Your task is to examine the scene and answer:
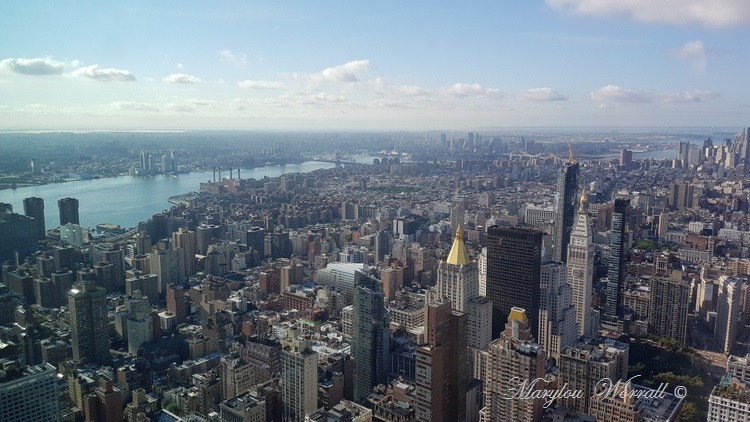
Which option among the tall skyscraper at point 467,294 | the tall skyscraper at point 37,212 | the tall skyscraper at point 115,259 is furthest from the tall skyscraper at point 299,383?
the tall skyscraper at point 37,212

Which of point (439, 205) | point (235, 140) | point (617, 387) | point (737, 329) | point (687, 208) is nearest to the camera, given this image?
point (617, 387)

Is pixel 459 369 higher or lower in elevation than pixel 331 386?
higher

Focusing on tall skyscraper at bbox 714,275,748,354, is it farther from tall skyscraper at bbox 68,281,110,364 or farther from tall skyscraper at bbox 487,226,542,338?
tall skyscraper at bbox 68,281,110,364

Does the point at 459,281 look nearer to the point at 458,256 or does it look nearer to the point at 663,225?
the point at 458,256

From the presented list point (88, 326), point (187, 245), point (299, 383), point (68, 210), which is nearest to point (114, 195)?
point (68, 210)

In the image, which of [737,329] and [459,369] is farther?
[737,329]

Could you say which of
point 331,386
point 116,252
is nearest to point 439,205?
point 116,252

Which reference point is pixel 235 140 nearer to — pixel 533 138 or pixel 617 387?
pixel 533 138

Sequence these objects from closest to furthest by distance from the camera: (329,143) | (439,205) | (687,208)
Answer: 1. (687,208)
2. (439,205)
3. (329,143)
